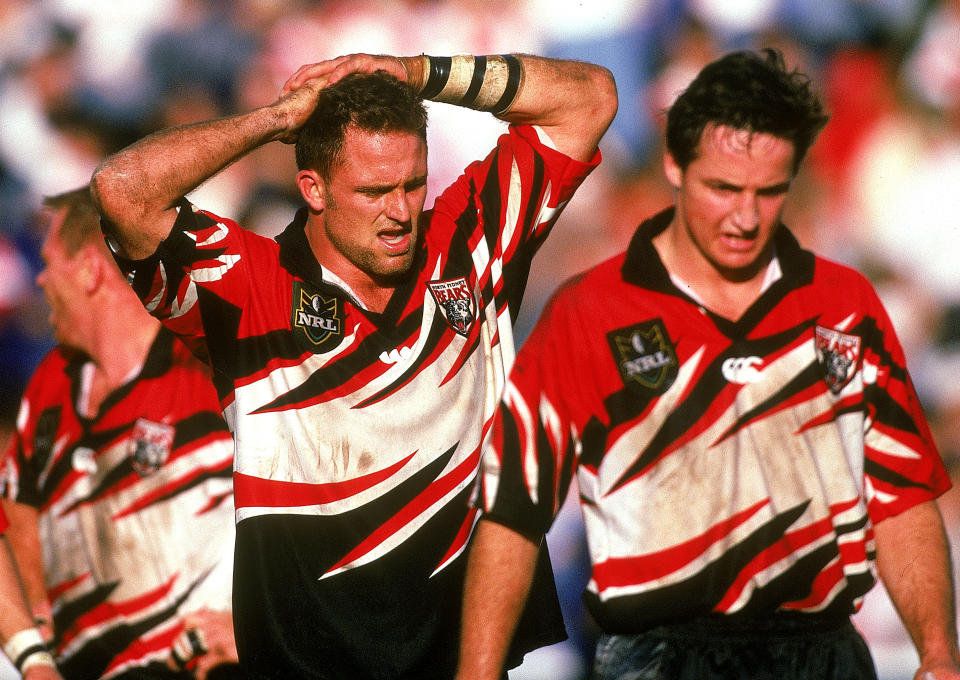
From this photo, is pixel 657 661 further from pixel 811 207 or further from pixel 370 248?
pixel 811 207

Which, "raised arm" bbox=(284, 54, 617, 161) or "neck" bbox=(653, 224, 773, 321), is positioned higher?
"raised arm" bbox=(284, 54, 617, 161)

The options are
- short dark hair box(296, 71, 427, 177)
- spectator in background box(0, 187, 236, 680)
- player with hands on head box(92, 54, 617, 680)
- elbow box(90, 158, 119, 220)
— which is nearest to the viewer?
elbow box(90, 158, 119, 220)

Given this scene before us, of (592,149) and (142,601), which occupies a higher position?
(592,149)

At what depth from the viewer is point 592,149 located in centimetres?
278

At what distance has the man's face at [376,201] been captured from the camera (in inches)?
96.7

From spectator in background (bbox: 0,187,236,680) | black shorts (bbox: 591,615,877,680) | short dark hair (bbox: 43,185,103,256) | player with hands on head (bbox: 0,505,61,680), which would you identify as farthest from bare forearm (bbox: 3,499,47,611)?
black shorts (bbox: 591,615,877,680)

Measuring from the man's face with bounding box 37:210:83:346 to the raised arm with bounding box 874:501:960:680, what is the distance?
2.46m

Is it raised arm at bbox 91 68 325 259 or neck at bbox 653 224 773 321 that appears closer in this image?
raised arm at bbox 91 68 325 259

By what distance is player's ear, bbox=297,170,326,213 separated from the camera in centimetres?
253

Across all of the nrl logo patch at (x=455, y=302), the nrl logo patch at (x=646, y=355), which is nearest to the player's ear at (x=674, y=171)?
the nrl logo patch at (x=646, y=355)

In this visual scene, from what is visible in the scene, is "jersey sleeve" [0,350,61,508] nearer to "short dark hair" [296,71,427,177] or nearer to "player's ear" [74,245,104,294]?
"player's ear" [74,245,104,294]

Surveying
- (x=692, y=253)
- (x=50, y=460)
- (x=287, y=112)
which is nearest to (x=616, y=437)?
(x=692, y=253)

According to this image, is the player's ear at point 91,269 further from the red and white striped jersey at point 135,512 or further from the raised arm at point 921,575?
the raised arm at point 921,575

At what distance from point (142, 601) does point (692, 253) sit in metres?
1.92
